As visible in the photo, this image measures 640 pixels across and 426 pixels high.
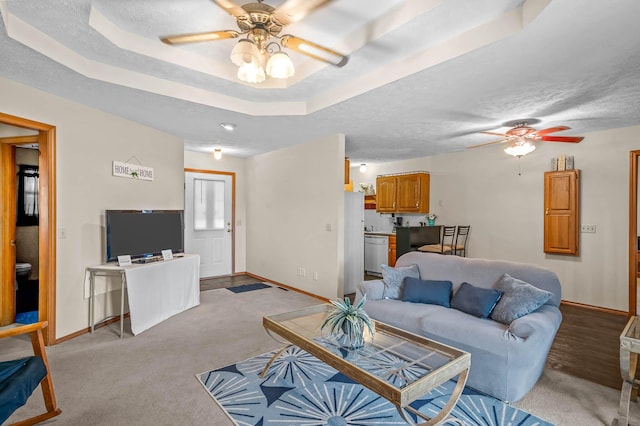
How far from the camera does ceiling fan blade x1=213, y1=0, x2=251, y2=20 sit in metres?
1.70

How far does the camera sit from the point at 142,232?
3990 millimetres

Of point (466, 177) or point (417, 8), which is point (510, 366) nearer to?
point (417, 8)

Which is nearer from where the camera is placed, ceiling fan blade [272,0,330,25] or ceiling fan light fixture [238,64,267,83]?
ceiling fan blade [272,0,330,25]

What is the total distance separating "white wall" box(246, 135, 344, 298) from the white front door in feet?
1.42

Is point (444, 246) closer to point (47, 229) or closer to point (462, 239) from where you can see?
point (462, 239)

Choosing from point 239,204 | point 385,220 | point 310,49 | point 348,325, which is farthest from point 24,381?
point 385,220

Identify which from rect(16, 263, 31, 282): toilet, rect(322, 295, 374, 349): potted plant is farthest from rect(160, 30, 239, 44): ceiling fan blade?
rect(16, 263, 31, 282): toilet

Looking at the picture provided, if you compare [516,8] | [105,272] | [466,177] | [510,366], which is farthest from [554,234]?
[105,272]

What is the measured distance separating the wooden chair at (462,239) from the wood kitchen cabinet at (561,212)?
47.8 inches

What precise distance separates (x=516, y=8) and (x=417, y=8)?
0.60m

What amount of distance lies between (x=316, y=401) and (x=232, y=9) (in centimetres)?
248

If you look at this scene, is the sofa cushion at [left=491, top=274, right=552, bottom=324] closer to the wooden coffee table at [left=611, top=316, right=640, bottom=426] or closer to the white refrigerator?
the wooden coffee table at [left=611, top=316, right=640, bottom=426]

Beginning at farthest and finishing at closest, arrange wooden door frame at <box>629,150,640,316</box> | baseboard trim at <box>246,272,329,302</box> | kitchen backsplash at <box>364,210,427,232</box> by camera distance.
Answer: kitchen backsplash at <box>364,210,427,232</box>, baseboard trim at <box>246,272,329,302</box>, wooden door frame at <box>629,150,640,316</box>

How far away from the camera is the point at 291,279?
554 cm
